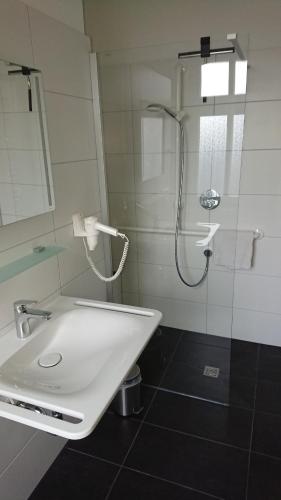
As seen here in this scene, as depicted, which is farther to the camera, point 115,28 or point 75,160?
point 115,28

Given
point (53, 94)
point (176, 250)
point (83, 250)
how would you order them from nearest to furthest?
point (53, 94) < point (83, 250) < point (176, 250)

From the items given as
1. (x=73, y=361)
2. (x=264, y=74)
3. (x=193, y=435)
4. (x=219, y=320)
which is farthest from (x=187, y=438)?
(x=264, y=74)

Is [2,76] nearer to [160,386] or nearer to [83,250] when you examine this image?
[83,250]

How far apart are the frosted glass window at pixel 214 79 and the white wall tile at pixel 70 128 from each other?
65 centimetres

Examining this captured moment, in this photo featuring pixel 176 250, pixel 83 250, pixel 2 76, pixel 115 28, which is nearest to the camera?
pixel 2 76

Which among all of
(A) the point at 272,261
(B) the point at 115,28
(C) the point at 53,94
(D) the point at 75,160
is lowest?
(A) the point at 272,261

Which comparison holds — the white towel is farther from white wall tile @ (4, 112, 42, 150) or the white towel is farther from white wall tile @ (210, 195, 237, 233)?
white wall tile @ (4, 112, 42, 150)

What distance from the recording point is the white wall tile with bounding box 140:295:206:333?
237cm

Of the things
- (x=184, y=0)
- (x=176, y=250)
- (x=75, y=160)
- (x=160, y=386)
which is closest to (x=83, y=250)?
(x=75, y=160)

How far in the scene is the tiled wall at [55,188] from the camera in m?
1.35

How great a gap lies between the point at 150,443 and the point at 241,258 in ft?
3.99

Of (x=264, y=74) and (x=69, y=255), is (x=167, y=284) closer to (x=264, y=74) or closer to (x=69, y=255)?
(x=69, y=255)

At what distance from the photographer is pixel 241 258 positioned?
2.26 metres

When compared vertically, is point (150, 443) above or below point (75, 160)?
below
